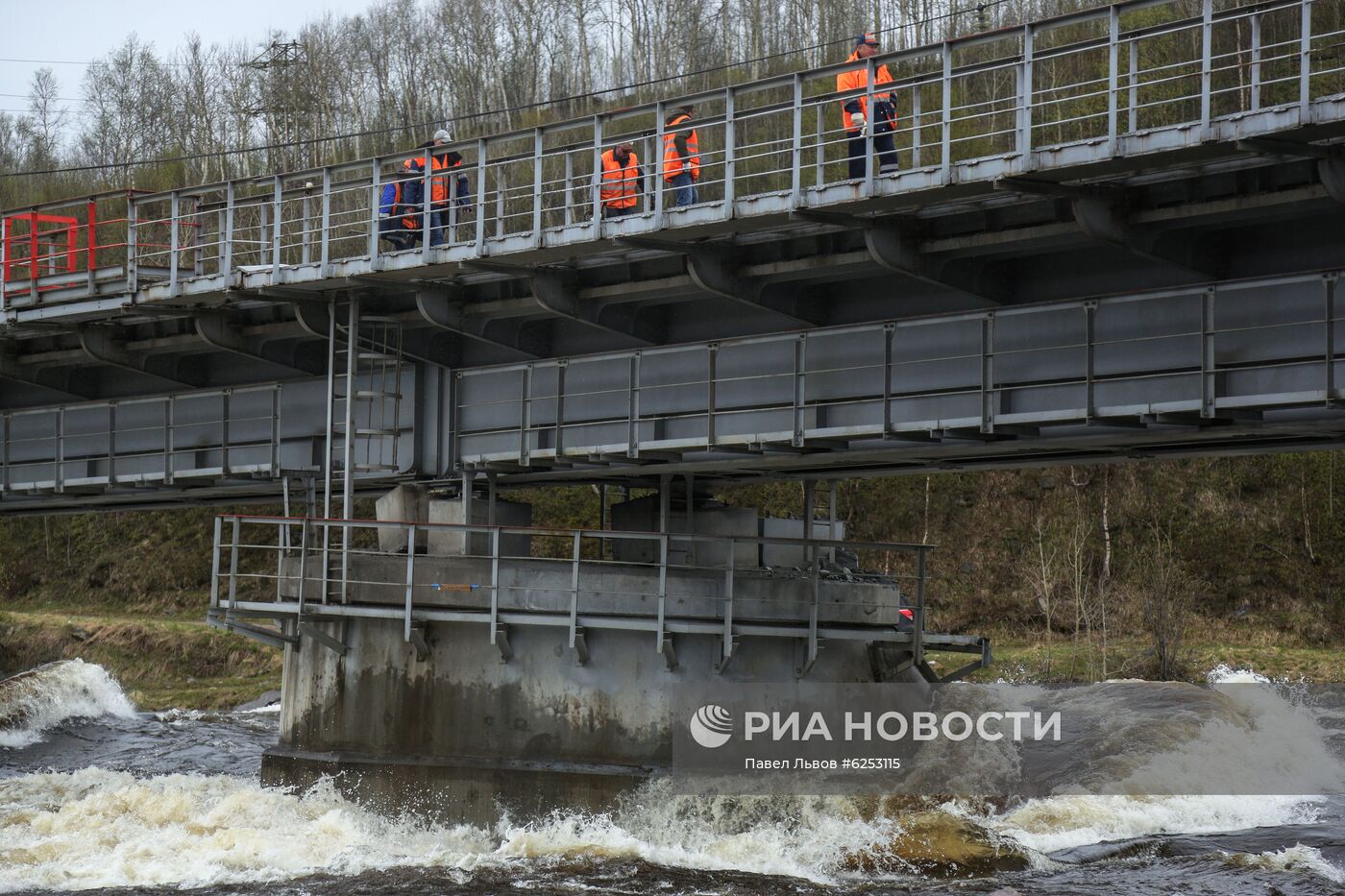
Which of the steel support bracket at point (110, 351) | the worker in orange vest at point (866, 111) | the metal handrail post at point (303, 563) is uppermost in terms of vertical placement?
the worker in orange vest at point (866, 111)

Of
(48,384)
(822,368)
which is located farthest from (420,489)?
(48,384)

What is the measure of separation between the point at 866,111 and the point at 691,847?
342 inches

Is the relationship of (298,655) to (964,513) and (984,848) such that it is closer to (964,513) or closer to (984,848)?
(984,848)

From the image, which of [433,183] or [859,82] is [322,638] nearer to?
[433,183]

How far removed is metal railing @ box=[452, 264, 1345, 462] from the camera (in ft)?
46.2

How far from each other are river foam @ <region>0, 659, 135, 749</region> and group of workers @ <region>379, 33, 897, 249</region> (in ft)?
52.0

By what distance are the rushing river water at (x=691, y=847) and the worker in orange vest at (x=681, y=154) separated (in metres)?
7.32

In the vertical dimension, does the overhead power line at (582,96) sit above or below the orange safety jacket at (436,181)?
above

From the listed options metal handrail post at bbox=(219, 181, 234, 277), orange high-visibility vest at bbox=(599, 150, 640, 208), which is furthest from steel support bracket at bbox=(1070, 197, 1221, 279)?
metal handrail post at bbox=(219, 181, 234, 277)

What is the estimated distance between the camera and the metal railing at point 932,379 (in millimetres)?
14078

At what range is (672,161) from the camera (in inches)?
659

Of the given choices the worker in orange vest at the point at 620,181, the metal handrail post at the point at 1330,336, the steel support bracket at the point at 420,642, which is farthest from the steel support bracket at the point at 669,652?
the metal handrail post at the point at 1330,336

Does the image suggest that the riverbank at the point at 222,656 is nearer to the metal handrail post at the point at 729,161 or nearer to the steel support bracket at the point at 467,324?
the steel support bracket at the point at 467,324

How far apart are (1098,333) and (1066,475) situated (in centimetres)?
2360
